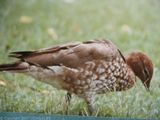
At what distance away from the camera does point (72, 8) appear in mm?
2518

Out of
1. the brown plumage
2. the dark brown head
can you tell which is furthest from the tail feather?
the dark brown head

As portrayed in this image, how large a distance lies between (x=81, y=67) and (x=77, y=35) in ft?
1.04

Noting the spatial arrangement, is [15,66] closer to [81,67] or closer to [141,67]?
[81,67]

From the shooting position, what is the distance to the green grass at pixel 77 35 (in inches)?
80.4

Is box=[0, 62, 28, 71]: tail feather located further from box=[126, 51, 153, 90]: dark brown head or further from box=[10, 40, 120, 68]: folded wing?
box=[126, 51, 153, 90]: dark brown head

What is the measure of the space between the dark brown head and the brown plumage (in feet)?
0.08

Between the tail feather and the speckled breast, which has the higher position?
the tail feather

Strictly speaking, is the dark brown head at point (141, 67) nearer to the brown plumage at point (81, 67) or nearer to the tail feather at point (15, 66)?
the brown plumage at point (81, 67)

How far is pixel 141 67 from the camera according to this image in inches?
82.5

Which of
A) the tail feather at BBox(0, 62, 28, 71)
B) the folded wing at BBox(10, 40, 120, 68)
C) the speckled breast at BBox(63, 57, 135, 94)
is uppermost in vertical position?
the folded wing at BBox(10, 40, 120, 68)

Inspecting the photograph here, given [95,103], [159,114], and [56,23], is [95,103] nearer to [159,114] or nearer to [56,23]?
[159,114]

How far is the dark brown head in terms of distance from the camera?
2.09 m

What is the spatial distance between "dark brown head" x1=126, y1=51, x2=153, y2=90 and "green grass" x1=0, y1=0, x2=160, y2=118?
0.07 feet

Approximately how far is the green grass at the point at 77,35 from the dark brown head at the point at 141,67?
22 mm
